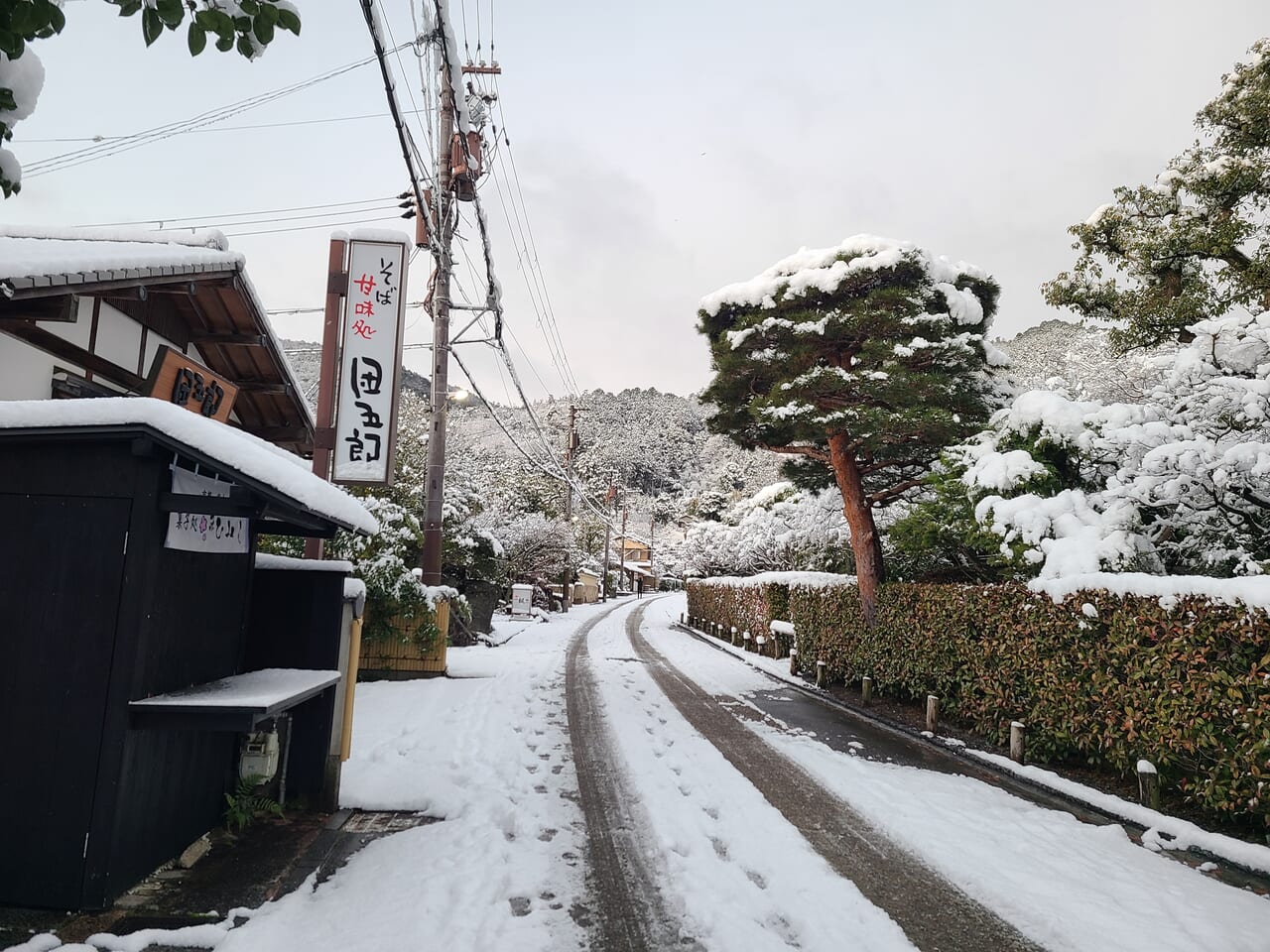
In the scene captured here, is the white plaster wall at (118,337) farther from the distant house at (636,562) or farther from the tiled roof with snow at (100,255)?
the distant house at (636,562)

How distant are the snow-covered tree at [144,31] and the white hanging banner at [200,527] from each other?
2.25 metres

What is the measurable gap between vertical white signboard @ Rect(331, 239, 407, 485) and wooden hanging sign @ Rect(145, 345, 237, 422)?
58.8 inches

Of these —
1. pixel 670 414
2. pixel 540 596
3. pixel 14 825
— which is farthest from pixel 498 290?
pixel 670 414

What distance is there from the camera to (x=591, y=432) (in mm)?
137250

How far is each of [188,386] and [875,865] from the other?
8951 mm

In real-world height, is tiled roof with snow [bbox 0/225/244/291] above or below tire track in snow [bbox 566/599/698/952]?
above

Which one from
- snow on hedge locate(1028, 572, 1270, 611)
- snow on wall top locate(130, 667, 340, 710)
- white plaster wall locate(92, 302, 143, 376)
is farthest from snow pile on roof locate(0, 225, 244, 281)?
snow on hedge locate(1028, 572, 1270, 611)

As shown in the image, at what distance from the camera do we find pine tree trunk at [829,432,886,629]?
12.9 m

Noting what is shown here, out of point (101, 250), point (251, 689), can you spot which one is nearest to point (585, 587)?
point (101, 250)

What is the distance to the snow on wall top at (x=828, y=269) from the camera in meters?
12.3

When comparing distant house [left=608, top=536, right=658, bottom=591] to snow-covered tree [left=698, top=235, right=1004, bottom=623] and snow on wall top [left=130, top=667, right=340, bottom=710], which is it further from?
snow on wall top [left=130, top=667, right=340, bottom=710]

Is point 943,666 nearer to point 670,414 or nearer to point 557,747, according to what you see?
point 557,747

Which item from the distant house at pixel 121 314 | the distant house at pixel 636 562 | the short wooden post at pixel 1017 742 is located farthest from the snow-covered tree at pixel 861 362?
Result: the distant house at pixel 636 562

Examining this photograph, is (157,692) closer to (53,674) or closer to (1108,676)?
(53,674)
